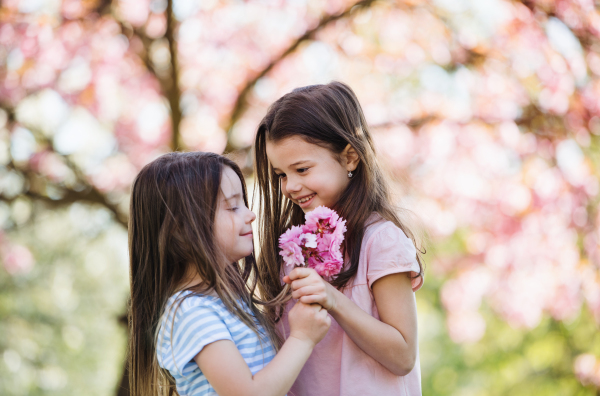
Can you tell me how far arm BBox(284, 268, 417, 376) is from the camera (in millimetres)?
1784

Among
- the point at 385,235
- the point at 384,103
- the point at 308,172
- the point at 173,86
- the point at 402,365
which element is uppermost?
the point at 308,172

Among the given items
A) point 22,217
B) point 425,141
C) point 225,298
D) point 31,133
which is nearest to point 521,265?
point 425,141

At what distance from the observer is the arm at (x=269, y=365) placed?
67.3 inches

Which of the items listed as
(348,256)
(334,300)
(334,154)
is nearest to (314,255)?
(334,300)

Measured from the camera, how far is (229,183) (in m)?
2.10

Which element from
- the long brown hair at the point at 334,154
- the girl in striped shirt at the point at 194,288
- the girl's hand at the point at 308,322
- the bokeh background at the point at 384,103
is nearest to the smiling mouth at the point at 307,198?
the long brown hair at the point at 334,154

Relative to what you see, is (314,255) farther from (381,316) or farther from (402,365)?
(402,365)

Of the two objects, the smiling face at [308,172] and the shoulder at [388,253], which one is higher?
the smiling face at [308,172]

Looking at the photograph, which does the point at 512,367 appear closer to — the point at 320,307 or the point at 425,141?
the point at 425,141

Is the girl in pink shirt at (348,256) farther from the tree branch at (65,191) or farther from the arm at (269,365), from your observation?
the tree branch at (65,191)

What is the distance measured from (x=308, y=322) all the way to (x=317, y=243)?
0.27m

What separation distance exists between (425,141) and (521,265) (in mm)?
1400

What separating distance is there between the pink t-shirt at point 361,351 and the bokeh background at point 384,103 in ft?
7.51

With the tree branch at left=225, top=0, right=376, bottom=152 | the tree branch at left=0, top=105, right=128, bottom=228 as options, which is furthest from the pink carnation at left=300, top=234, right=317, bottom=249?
the tree branch at left=0, top=105, right=128, bottom=228
